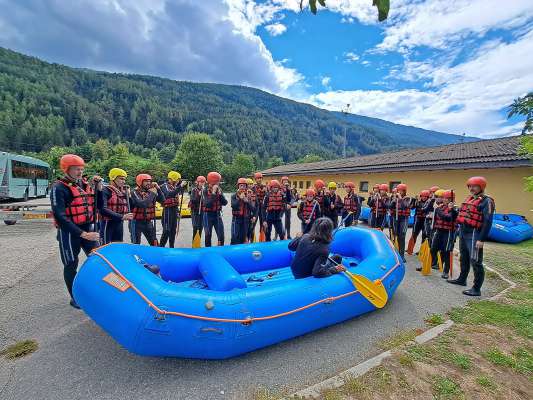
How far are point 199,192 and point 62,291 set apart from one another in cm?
381

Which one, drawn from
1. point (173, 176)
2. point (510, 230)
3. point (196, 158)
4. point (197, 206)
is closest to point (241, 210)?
point (197, 206)

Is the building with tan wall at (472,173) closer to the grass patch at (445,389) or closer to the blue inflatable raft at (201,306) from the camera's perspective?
the grass patch at (445,389)

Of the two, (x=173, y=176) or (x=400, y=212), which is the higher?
(x=173, y=176)

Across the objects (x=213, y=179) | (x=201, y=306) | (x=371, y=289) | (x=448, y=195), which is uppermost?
(x=213, y=179)

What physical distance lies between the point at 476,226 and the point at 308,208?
3.40m

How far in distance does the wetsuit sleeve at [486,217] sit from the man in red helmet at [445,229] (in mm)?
973

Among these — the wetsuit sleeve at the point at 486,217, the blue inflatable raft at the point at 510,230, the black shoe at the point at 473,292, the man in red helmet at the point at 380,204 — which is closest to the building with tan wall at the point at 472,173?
the blue inflatable raft at the point at 510,230

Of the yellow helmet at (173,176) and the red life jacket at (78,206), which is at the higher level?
the yellow helmet at (173,176)

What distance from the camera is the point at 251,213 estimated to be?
7.41m

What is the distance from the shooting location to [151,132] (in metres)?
110

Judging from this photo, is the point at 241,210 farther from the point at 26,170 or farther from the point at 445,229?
the point at 26,170

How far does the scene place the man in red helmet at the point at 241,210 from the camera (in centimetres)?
710

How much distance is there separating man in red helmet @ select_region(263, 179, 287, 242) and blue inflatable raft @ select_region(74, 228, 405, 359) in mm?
3745

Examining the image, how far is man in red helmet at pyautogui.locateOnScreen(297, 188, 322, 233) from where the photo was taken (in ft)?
22.8
